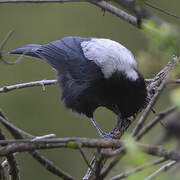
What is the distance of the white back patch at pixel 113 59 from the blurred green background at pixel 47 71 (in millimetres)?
2118

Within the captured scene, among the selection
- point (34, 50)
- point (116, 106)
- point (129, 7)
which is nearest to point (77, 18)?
point (34, 50)

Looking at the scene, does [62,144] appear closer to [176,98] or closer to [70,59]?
[176,98]

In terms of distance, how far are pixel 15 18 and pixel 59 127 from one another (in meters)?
1.40

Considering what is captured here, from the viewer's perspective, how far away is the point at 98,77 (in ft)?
9.70

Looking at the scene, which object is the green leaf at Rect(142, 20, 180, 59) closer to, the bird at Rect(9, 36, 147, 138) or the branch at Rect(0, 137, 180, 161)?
the branch at Rect(0, 137, 180, 161)

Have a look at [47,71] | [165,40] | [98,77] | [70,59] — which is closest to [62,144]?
[165,40]

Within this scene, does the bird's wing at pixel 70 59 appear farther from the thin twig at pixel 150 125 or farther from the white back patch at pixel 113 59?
the thin twig at pixel 150 125

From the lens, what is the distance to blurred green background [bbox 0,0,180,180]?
16.9ft

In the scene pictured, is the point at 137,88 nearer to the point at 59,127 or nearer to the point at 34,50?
the point at 34,50

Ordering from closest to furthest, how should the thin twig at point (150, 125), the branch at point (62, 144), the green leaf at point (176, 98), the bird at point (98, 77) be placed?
the green leaf at point (176, 98)
the thin twig at point (150, 125)
the branch at point (62, 144)
the bird at point (98, 77)

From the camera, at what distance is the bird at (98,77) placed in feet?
9.20

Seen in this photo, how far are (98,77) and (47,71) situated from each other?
2.39 m

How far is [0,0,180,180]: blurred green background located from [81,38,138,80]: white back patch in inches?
83.4

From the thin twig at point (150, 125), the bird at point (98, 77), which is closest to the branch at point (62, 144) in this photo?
the thin twig at point (150, 125)
